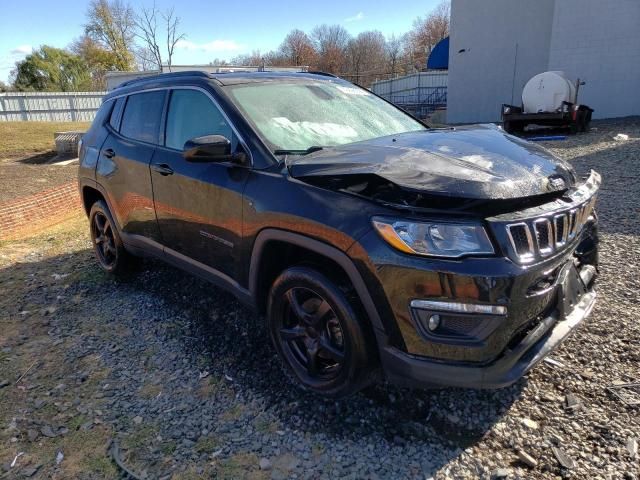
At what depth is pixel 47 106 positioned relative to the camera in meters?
26.9

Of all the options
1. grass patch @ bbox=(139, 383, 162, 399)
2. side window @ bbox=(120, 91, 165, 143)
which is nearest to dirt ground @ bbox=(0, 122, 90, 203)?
side window @ bbox=(120, 91, 165, 143)

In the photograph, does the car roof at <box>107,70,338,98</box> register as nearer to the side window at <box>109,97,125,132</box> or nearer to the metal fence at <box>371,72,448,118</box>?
the side window at <box>109,97,125,132</box>

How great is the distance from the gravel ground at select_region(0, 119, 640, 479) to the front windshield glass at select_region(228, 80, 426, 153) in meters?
1.48

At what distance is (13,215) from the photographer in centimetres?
753

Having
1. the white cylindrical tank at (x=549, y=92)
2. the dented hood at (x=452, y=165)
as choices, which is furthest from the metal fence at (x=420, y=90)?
the dented hood at (x=452, y=165)

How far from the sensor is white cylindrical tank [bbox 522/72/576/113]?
1375 centimetres

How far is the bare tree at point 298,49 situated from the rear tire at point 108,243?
5744 centimetres

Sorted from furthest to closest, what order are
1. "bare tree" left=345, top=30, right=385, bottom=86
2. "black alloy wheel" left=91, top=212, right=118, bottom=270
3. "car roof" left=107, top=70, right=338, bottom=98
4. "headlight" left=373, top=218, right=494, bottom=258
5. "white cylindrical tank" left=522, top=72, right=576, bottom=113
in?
"bare tree" left=345, top=30, right=385, bottom=86
"white cylindrical tank" left=522, top=72, right=576, bottom=113
"black alloy wheel" left=91, top=212, right=118, bottom=270
"car roof" left=107, top=70, right=338, bottom=98
"headlight" left=373, top=218, right=494, bottom=258

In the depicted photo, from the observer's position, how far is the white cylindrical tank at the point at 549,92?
13.8 m

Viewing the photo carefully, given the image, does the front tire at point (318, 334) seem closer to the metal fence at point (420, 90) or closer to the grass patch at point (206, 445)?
the grass patch at point (206, 445)

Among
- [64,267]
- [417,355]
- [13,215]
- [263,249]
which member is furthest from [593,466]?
[13,215]

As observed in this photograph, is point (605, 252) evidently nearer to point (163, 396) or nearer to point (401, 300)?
point (401, 300)

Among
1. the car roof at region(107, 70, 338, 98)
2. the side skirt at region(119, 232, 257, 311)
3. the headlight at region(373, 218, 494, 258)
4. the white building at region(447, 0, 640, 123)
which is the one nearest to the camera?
the headlight at region(373, 218, 494, 258)

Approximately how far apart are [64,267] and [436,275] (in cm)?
478
